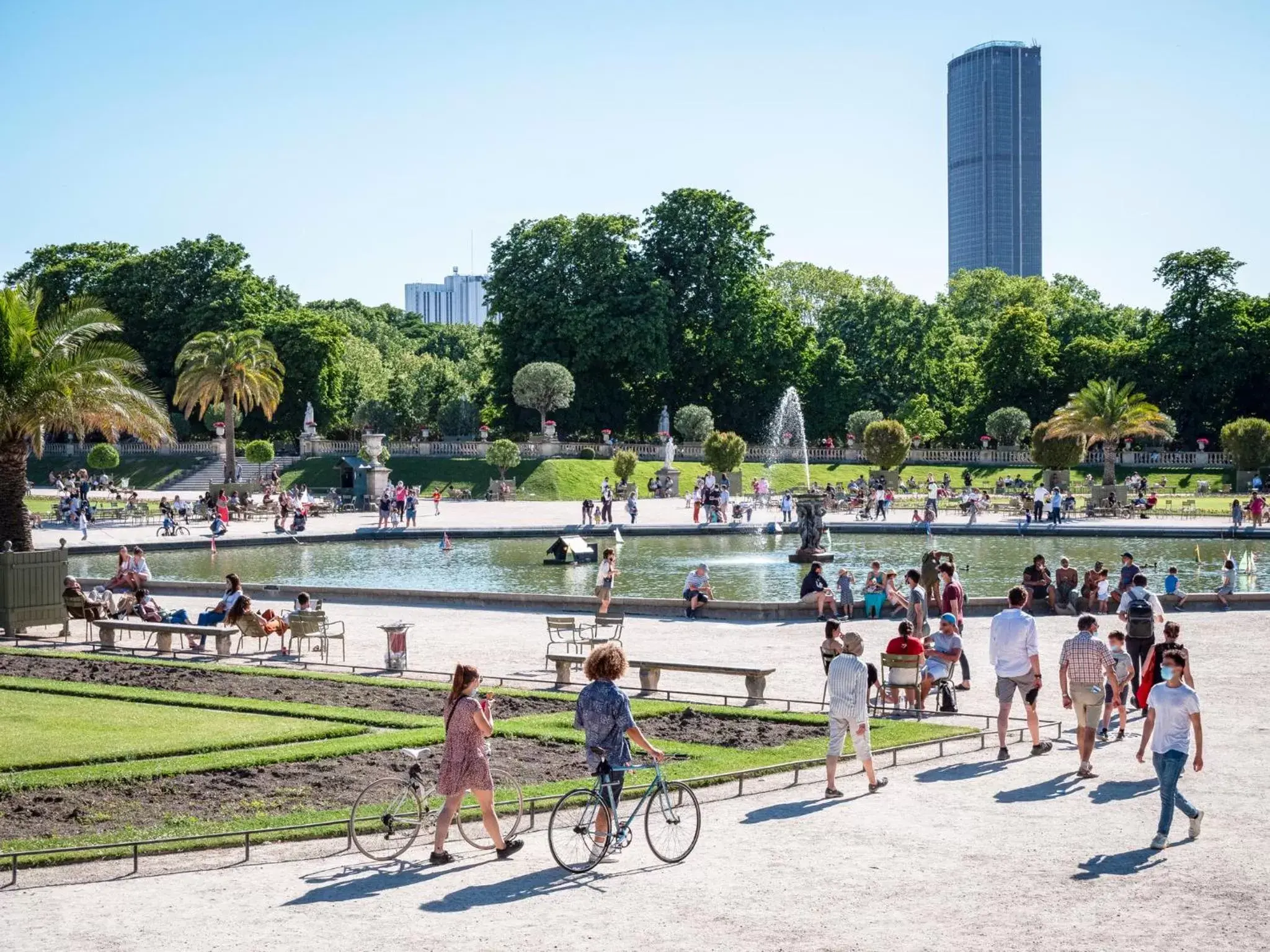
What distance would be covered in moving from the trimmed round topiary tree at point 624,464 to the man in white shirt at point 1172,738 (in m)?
50.2

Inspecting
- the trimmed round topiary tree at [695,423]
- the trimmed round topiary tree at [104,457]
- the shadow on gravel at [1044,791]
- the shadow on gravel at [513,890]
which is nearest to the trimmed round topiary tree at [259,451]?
the trimmed round topiary tree at [104,457]

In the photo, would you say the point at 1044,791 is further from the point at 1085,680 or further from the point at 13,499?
the point at 13,499

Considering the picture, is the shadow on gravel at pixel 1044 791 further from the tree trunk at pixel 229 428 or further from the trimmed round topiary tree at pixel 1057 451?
the tree trunk at pixel 229 428

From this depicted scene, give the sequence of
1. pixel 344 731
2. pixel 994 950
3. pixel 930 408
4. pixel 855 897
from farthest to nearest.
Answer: pixel 930 408
pixel 344 731
pixel 855 897
pixel 994 950

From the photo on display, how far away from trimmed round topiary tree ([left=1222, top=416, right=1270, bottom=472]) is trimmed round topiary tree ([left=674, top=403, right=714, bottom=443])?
23.6m

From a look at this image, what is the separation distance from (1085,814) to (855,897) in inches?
117

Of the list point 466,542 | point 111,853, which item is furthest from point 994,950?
point 466,542

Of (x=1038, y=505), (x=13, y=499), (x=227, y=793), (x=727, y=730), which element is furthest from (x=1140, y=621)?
(x=1038, y=505)

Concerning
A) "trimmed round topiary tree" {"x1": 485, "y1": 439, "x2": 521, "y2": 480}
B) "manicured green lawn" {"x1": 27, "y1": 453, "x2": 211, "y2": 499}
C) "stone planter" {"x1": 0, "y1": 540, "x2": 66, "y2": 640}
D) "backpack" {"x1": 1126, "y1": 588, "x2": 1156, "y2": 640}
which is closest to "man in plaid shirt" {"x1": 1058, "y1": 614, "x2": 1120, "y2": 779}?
"backpack" {"x1": 1126, "y1": 588, "x2": 1156, "y2": 640}

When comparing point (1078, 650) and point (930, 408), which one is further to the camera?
point (930, 408)

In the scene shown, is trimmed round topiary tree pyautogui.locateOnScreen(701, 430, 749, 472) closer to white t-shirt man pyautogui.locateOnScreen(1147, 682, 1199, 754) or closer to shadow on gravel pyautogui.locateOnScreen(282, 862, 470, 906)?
white t-shirt man pyautogui.locateOnScreen(1147, 682, 1199, 754)

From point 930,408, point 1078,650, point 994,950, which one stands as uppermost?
point 930,408

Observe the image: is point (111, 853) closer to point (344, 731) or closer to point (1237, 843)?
point (344, 731)

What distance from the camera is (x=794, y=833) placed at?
1066 centimetres
